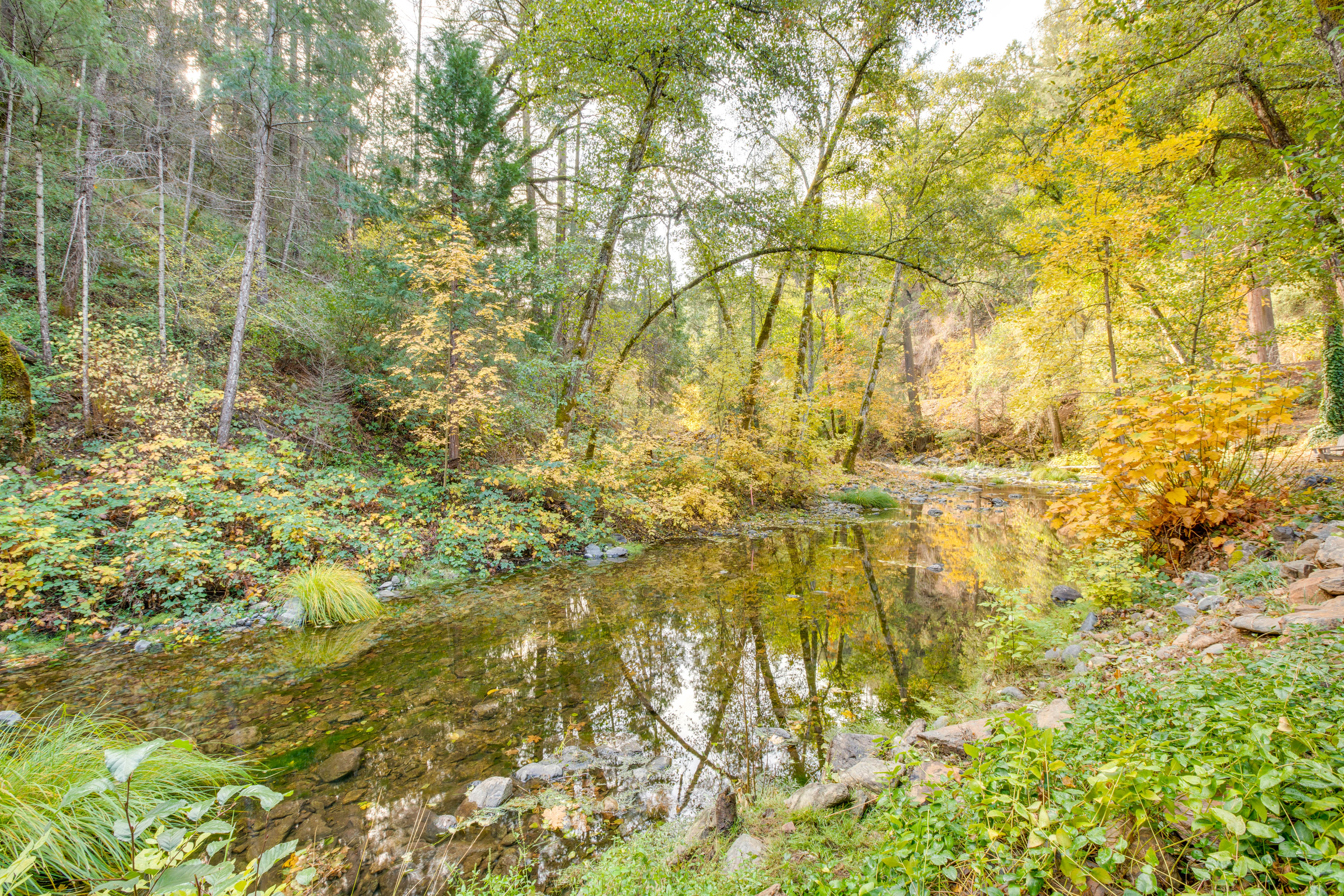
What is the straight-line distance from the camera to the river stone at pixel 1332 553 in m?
3.26

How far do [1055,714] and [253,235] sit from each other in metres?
10.7

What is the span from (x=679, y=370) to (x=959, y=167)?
10221 millimetres

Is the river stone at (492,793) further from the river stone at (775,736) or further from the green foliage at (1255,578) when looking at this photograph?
the green foliage at (1255,578)

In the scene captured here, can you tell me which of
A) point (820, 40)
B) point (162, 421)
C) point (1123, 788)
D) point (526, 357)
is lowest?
point (1123, 788)

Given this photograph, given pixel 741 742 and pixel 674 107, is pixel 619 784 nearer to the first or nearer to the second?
pixel 741 742

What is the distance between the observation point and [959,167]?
14062 mm

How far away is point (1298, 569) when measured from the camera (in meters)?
3.45

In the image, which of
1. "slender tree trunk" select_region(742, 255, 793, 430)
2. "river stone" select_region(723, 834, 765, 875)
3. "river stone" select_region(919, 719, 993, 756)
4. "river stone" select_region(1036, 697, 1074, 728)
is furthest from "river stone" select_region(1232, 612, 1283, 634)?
"slender tree trunk" select_region(742, 255, 793, 430)

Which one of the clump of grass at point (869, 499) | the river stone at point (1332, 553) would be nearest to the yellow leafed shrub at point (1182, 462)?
the river stone at point (1332, 553)

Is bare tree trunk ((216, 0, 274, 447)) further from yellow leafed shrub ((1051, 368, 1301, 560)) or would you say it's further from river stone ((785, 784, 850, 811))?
yellow leafed shrub ((1051, 368, 1301, 560))

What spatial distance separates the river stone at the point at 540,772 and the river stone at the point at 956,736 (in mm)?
2213

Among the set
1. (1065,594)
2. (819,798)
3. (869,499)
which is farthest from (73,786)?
(869,499)

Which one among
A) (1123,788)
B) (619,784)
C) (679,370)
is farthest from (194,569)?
(679,370)

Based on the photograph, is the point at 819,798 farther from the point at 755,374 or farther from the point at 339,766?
the point at 755,374
